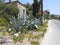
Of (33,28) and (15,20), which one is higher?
(15,20)

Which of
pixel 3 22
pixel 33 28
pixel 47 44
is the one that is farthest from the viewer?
pixel 33 28

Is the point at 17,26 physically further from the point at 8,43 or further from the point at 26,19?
the point at 8,43

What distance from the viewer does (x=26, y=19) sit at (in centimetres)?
1767

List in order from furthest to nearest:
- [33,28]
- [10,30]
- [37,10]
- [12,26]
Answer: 1. [37,10]
2. [33,28]
3. [12,26]
4. [10,30]

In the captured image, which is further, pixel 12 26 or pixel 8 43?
pixel 12 26

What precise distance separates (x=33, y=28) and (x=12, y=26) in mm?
5506

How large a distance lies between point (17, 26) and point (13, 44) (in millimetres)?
5851

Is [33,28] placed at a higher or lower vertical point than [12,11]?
lower

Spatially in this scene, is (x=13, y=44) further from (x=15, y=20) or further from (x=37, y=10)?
(x=37, y=10)

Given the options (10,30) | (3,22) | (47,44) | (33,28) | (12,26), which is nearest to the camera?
(47,44)

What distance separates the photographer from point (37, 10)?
48875 millimetres

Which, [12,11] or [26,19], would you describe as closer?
[26,19]

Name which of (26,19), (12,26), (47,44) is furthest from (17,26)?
(47,44)

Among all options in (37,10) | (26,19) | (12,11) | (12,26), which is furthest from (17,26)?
(37,10)
